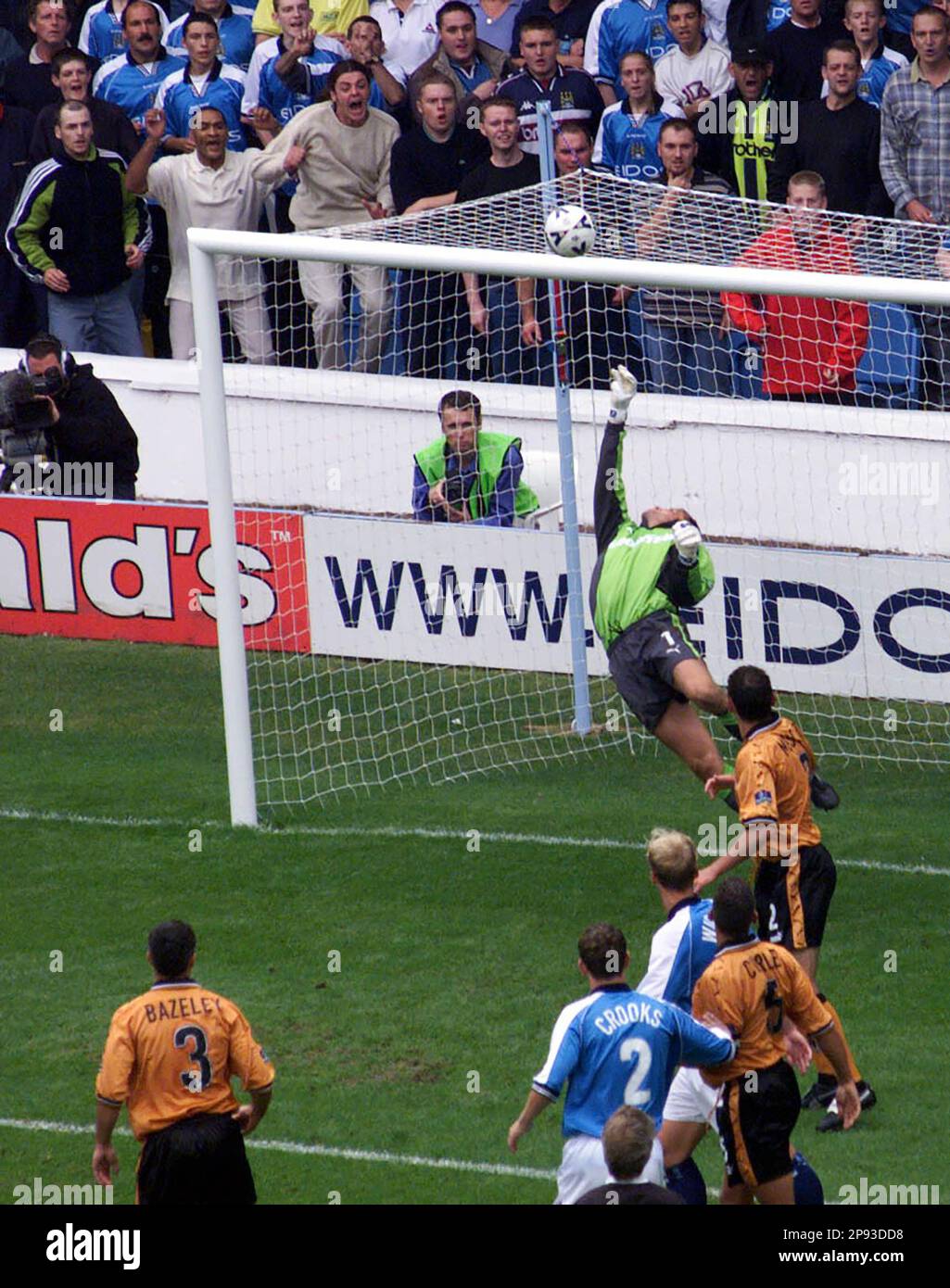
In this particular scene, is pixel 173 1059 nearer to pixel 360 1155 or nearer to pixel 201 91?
pixel 360 1155

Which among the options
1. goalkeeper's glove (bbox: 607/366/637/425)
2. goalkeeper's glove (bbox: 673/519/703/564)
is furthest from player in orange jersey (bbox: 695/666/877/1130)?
goalkeeper's glove (bbox: 607/366/637/425)

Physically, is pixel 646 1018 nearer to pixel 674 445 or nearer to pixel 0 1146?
pixel 0 1146

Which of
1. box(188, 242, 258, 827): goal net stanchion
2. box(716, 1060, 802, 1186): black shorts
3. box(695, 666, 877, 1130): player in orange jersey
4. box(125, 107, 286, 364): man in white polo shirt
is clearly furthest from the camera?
box(125, 107, 286, 364): man in white polo shirt

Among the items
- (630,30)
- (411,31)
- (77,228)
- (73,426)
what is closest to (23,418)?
(73,426)

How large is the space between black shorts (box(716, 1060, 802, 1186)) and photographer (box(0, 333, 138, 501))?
8.97m

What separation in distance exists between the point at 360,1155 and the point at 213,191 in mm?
10177

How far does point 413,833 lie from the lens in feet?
39.4

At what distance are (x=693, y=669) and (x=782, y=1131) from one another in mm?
3568

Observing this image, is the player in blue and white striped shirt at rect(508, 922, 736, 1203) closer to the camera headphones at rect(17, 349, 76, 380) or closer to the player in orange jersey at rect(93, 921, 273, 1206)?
the player in orange jersey at rect(93, 921, 273, 1206)

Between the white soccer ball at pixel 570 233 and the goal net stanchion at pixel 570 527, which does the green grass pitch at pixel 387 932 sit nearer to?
the goal net stanchion at pixel 570 527

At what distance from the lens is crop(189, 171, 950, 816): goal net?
12.8 meters
